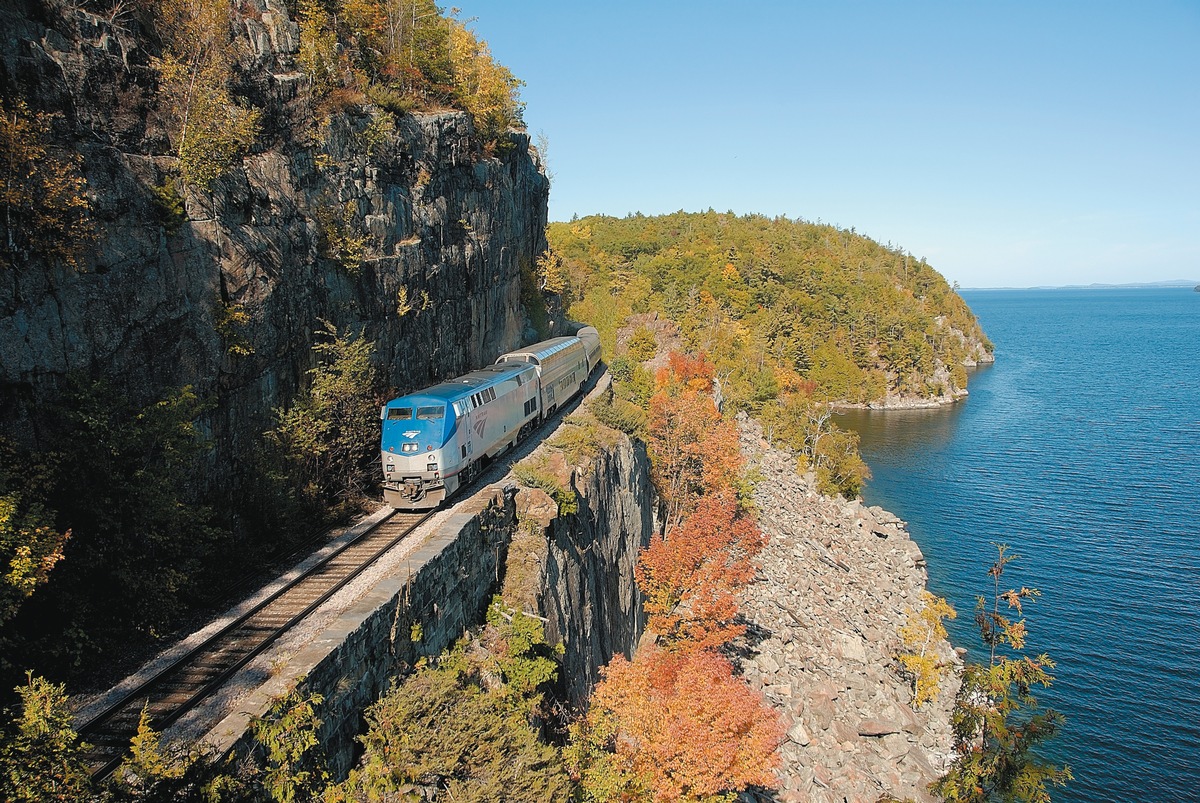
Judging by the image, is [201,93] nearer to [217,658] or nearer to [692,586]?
[217,658]

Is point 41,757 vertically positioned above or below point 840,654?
above

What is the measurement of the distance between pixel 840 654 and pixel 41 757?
1167 inches

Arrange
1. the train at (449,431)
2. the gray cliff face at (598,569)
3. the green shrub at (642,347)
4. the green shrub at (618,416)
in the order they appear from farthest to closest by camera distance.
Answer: the green shrub at (642,347)
the green shrub at (618,416)
the gray cliff face at (598,569)
the train at (449,431)

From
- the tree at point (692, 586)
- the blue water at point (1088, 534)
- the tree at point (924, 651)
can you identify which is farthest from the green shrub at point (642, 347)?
the tree at point (924, 651)

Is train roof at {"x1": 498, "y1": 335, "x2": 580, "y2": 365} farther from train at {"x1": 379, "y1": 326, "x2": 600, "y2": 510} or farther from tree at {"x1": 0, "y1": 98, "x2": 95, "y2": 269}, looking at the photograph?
tree at {"x1": 0, "y1": 98, "x2": 95, "y2": 269}

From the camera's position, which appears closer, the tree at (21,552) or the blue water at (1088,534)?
the tree at (21,552)

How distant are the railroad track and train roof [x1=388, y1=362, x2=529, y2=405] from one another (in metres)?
4.17

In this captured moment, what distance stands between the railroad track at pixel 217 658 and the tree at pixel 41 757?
0.99 meters

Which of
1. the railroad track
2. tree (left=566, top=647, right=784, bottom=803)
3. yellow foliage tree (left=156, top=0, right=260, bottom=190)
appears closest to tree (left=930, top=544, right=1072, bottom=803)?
tree (left=566, top=647, right=784, bottom=803)

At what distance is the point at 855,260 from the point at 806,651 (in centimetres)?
11869

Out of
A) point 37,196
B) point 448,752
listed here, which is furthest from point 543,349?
point 448,752

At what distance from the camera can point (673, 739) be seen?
1775 centimetres

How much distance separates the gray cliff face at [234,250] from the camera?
11.8 meters

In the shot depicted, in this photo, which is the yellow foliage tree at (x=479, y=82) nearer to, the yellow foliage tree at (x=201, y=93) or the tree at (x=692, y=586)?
the yellow foliage tree at (x=201, y=93)
